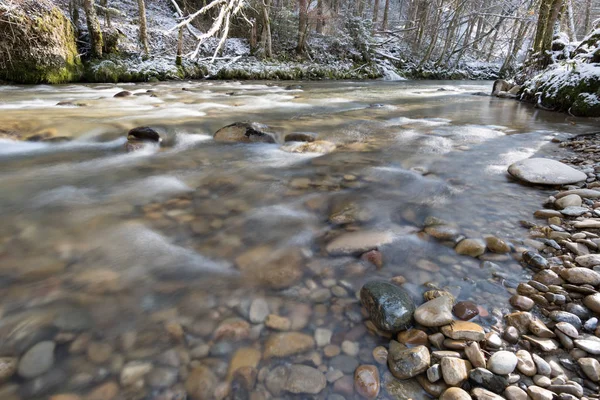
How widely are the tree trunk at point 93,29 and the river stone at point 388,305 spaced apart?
41.6 ft

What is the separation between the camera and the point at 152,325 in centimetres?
133

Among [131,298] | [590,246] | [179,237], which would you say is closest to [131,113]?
[179,237]

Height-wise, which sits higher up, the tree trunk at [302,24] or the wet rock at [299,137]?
the tree trunk at [302,24]

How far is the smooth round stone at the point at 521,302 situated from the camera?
139 cm

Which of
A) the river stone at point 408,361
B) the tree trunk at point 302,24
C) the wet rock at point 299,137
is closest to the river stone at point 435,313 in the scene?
the river stone at point 408,361

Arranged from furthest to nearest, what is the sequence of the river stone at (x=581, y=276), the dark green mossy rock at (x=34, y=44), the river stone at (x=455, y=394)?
the dark green mossy rock at (x=34, y=44) → the river stone at (x=581, y=276) → the river stone at (x=455, y=394)

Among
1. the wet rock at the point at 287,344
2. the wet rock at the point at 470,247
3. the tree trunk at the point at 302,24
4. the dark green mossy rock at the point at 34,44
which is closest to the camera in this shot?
the wet rock at the point at 287,344

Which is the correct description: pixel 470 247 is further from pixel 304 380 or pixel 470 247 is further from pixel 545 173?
pixel 545 173

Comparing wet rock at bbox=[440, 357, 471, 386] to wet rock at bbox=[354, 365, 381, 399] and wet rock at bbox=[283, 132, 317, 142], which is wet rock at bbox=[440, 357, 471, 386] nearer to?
wet rock at bbox=[354, 365, 381, 399]

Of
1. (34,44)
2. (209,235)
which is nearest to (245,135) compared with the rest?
(209,235)

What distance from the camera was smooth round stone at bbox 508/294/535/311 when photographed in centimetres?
139

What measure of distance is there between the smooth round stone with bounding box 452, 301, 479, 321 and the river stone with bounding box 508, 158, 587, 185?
→ 1.92 m

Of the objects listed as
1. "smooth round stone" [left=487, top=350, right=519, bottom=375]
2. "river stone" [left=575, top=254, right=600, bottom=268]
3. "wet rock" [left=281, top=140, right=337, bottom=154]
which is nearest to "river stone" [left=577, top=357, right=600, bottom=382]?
"smooth round stone" [left=487, top=350, right=519, bottom=375]

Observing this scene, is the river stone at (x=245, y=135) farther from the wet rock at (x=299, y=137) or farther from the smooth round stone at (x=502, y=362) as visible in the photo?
the smooth round stone at (x=502, y=362)
